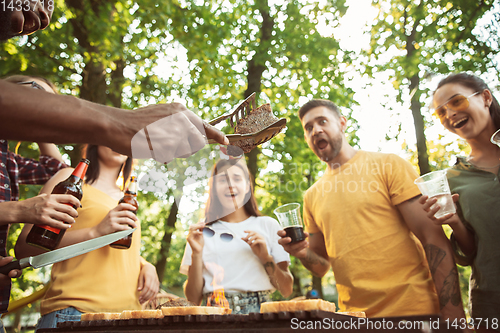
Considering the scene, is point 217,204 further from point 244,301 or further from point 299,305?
point 299,305

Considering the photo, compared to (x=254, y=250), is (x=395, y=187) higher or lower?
higher

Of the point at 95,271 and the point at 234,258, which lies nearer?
the point at 95,271

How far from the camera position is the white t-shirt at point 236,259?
114 inches

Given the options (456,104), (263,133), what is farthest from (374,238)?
(263,133)

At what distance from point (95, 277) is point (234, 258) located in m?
1.23

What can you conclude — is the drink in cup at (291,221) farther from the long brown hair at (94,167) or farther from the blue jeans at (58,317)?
the blue jeans at (58,317)

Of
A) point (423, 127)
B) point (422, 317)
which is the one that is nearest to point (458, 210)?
point (422, 317)

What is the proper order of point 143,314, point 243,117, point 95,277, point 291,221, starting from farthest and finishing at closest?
point 291,221 → point 95,277 → point 243,117 → point 143,314

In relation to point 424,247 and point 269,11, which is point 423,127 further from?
point 424,247

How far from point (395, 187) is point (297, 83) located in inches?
252

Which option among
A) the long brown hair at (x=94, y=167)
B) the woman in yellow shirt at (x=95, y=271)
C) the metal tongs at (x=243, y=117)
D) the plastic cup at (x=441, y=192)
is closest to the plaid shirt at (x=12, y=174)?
the woman in yellow shirt at (x=95, y=271)

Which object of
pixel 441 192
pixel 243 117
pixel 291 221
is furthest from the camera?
pixel 291 221

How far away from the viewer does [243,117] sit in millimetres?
1814

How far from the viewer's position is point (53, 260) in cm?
188
